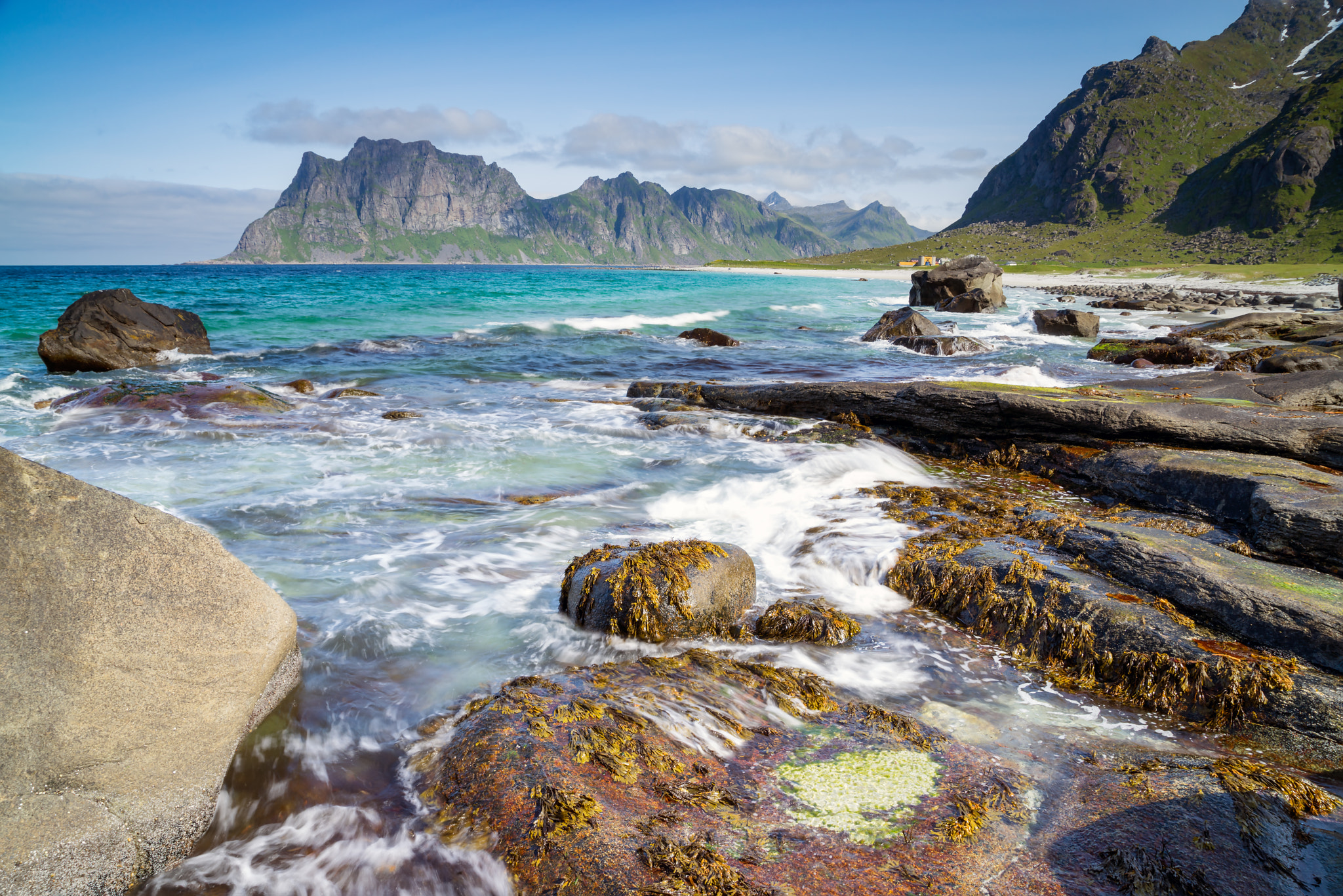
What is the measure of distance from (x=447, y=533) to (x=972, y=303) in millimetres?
39539

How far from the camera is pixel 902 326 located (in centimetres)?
2578

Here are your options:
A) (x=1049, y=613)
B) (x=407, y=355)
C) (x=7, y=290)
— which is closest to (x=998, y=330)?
(x=407, y=355)

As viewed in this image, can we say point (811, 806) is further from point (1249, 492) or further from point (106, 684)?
point (1249, 492)

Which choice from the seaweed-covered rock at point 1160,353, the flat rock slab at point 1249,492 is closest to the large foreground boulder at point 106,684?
the flat rock slab at point 1249,492

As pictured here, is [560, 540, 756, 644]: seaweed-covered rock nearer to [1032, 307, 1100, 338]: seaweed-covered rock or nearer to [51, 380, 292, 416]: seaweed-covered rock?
[51, 380, 292, 416]: seaweed-covered rock

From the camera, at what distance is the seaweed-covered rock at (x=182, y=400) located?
13141mm

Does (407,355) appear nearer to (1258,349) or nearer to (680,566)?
(680,566)

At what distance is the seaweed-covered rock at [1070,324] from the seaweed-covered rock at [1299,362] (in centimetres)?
1071

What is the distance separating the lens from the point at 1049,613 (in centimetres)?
508

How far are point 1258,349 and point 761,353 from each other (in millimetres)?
14268

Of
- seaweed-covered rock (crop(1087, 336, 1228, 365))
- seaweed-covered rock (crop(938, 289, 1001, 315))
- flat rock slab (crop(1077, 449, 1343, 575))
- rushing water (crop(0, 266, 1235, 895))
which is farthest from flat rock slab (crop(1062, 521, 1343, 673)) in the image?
seaweed-covered rock (crop(938, 289, 1001, 315))

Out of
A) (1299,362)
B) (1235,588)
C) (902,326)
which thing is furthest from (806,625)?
(902,326)

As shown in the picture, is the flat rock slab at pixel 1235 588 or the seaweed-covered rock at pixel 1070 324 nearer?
the flat rock slab at pixel 1235 588

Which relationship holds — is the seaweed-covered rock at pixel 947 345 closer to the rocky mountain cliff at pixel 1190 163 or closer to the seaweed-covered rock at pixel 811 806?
the seaweed-covered rock at pixel 811 806
